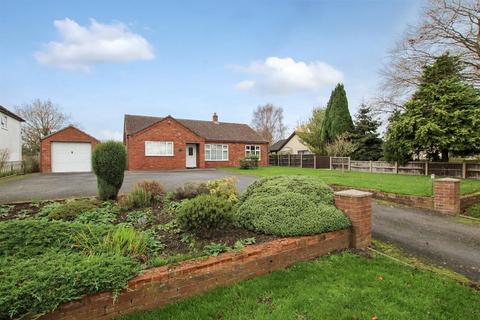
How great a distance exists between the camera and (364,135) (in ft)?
88.4

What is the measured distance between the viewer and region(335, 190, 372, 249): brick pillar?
4566 millimetres

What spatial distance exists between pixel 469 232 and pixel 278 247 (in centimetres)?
496

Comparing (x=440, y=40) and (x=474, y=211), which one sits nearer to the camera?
(x=474, y=211)

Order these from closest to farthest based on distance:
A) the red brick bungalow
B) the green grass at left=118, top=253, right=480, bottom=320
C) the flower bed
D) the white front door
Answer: the flower bed → the green grass at left=118, top=253, right=480, bottom=320 → the red brick bungalow → the white front door

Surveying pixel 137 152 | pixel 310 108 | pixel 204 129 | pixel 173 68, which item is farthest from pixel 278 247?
pixel 310 108

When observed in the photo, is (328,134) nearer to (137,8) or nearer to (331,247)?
(137,8)

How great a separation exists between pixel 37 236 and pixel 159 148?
20220 mm

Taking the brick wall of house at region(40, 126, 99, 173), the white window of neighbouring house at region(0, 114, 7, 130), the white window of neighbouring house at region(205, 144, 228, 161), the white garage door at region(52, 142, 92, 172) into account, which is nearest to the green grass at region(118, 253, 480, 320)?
the brick wall of house at region(40, 126, 99, 173)

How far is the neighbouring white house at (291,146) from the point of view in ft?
125

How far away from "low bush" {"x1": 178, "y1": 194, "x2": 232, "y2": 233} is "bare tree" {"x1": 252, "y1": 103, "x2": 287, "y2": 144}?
145 ft

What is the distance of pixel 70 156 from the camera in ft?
70.1

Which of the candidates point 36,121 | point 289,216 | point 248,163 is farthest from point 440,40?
point 36,121

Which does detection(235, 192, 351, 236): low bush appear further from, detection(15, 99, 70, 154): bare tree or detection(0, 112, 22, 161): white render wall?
detection(15, 99, 70, 154): bare tree

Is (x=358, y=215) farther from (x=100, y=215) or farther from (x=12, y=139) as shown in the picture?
(x=12, y=139)
